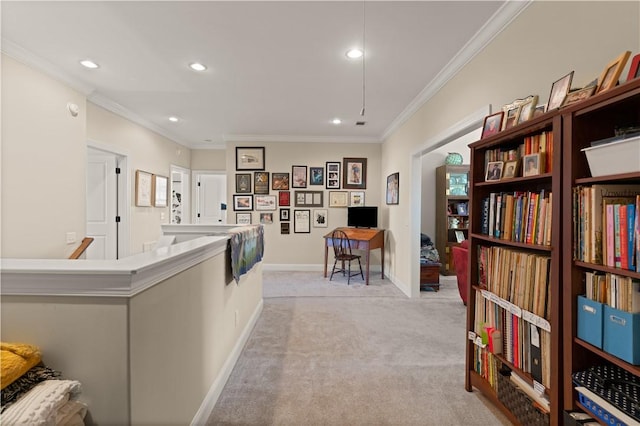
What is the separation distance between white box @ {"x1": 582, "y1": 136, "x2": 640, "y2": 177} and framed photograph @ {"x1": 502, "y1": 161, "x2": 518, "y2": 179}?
0.45 meters

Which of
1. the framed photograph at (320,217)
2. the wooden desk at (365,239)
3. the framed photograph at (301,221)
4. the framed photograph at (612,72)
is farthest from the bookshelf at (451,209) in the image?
the framed photograph at (612,72)

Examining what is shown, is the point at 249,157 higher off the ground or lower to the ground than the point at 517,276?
higher

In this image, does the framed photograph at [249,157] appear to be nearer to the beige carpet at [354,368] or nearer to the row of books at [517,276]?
the beige carpet at [354,368]

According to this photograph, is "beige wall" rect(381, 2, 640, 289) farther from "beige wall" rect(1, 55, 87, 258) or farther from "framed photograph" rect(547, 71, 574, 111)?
"beige wall" rect(1, 55, 87, 258)

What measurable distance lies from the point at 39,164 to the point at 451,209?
5.90 metres

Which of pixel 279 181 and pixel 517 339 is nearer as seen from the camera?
pixel 517 339

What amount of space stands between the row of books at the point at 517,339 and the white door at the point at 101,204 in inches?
189

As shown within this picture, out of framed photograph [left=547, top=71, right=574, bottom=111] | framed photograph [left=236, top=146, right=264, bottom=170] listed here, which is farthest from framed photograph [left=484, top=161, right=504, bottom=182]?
framed photograph [left=236, top=146, right=264, bottom=170]

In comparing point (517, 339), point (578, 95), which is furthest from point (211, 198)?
point (578, 95)

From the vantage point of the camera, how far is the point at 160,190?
5449mm

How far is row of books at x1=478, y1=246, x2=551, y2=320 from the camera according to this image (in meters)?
1.47

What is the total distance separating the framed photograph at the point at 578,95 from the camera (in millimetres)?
1290

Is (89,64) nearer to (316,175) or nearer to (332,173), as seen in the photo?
(316,175)

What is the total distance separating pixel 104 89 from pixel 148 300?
11.8 feet
